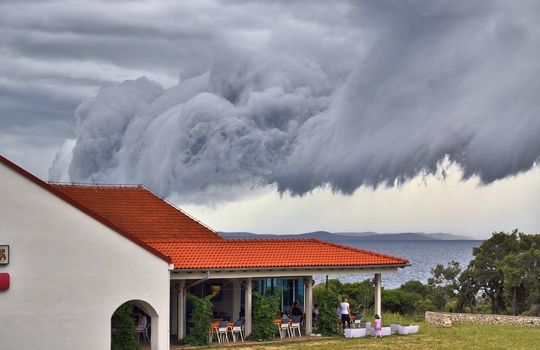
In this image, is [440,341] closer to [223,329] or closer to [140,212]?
[223,329]

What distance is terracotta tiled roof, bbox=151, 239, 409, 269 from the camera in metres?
25.8

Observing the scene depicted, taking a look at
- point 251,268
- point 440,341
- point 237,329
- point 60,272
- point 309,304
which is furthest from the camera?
point 309,304

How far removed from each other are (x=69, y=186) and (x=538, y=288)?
29.8 meters

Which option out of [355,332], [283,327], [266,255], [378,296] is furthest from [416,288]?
[266,255]

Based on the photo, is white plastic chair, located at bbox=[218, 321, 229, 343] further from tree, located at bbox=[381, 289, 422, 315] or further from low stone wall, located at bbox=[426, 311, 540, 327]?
tree, located at bbox=[381, 289, 422, 315]

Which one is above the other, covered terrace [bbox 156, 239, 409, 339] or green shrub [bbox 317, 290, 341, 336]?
covered terrace [bbox 156, 239, 409, 339]

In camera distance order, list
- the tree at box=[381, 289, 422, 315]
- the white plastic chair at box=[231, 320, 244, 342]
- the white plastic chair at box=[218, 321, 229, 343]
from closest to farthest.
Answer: the white plastic chair at box=[218, 321, 229, 343], the white plastic chair at box=[231, 320, 244, 342], the tree at box=[381, 289, 422, 315]

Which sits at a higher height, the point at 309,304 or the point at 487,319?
the point at 309,304

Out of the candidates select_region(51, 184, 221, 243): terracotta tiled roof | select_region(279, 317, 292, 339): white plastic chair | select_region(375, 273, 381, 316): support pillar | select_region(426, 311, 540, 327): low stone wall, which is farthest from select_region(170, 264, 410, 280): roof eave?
select_region(426, 311, 540, 327): low stone wall

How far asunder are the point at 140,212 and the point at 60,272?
10606 millimetres

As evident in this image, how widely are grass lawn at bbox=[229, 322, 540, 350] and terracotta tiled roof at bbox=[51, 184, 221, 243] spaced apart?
6966 mm

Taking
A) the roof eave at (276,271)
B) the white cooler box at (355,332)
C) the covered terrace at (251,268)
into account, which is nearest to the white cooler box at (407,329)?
the covered terrace at (251,268)

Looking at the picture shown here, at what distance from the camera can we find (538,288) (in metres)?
46.8

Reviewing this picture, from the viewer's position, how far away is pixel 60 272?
73.2ft
